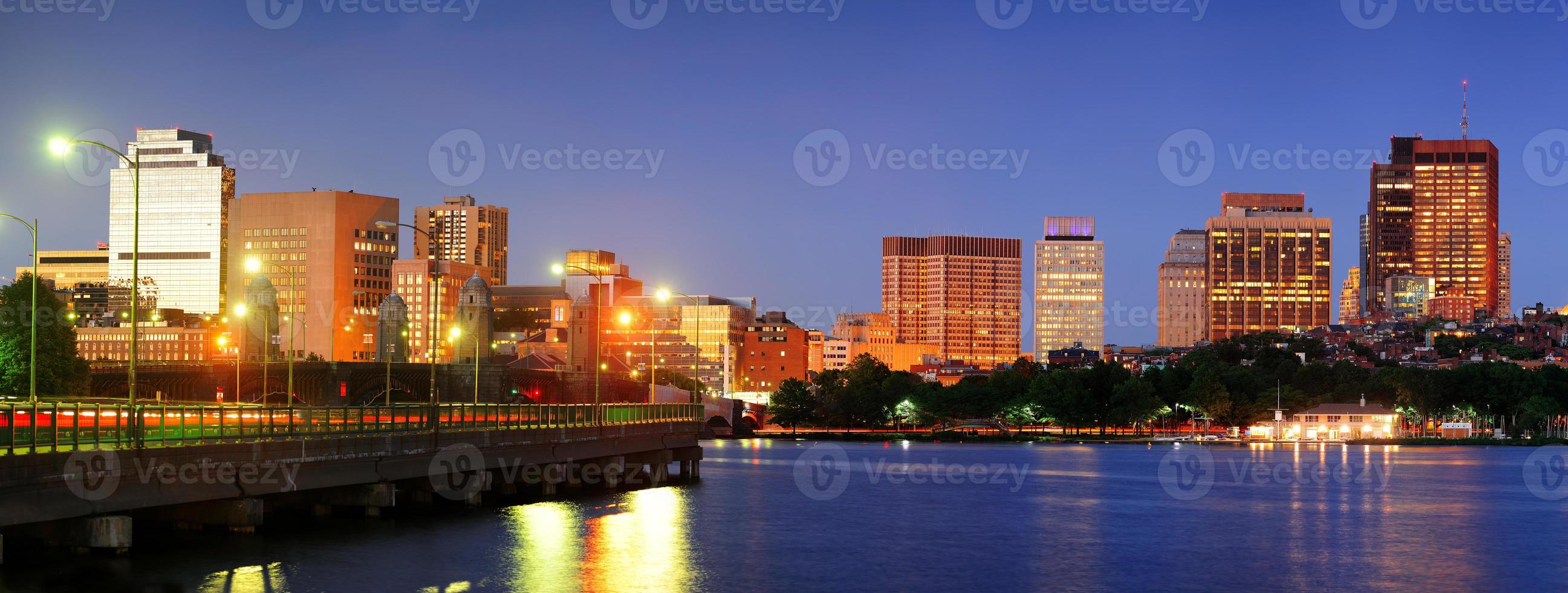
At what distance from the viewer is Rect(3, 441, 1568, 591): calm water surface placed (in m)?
50.9

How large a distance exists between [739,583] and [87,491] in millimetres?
20745

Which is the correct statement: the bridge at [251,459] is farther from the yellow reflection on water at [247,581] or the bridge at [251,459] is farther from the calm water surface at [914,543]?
the yellow reflection on water at [247,581]

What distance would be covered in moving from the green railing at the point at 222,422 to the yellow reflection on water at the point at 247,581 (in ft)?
15.9

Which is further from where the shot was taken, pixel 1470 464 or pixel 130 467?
pixel 1470 464

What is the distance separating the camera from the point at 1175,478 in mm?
120750

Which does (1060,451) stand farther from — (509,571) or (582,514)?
(509,571)

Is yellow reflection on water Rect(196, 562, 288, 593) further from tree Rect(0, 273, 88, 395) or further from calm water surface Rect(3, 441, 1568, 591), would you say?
tree Rect(0, 273, 88, 395)

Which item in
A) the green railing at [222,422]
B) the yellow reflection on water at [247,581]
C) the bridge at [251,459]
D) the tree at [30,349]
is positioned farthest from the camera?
the tree at [30,349]

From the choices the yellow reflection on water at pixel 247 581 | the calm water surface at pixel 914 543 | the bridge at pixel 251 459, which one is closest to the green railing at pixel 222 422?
the bridge at pixel 251 459

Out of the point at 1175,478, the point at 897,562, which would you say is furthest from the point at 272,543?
the point at 1175,478

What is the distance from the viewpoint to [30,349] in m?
110

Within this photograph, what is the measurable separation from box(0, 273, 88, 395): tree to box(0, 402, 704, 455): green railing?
1796 inches

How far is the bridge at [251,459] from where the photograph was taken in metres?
43.6

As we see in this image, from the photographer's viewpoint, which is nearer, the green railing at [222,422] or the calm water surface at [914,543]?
the green railing at [222,422]
